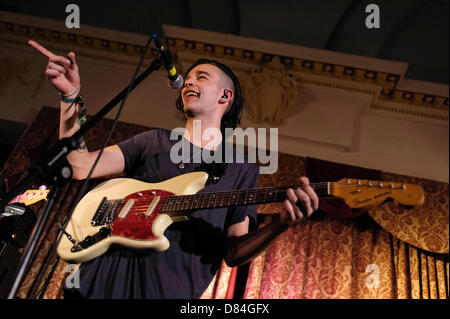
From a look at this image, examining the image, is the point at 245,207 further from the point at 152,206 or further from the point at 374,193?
the point at 374,193

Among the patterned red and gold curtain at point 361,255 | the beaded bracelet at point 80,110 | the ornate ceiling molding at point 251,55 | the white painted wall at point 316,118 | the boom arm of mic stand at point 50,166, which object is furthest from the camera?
the ornate ceiling molding at point 251,55

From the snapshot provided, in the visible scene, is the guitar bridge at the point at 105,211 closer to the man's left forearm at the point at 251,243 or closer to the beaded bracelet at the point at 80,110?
the beaded bracelet at the point at 80,110

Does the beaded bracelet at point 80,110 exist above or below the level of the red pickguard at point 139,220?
above

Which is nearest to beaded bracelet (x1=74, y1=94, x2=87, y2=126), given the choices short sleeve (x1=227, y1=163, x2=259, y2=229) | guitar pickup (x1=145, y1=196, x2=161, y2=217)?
guitar pickup (x1=145, y1=196, x2=161, y2=217)

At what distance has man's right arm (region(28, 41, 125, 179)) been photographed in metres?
1.45

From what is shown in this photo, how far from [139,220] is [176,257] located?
0.70ft

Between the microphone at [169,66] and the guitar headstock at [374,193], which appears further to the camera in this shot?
the microphone at [169,66]

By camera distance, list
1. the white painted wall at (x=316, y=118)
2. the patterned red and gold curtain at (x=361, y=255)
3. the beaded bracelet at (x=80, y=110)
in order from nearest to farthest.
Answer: the beaded bracelet at (x=80, y=110) → the patterned red and gold curtain at (x=361, y=255) → the white painted wall at (x=316, y=118)

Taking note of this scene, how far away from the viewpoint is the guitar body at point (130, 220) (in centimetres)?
138

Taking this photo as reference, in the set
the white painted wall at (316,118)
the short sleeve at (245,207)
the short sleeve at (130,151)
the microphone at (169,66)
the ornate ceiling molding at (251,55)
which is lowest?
the short sleeve at (245,207)

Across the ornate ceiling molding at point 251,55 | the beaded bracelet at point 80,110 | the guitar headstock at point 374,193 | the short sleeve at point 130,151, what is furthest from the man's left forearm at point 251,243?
the ornate ceiling molding at point 251,55

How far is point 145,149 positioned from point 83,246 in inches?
21.8

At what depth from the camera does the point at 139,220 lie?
4.77ft

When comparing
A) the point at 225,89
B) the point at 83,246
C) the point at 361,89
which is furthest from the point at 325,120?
the point at 83,246
